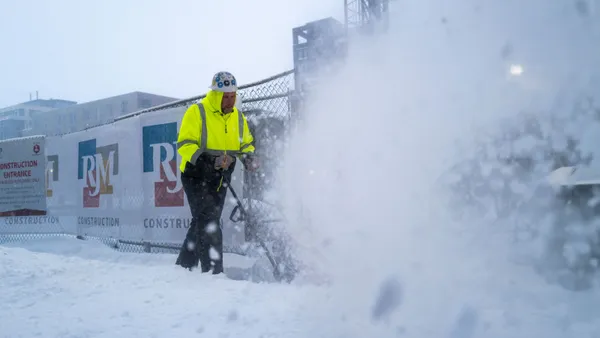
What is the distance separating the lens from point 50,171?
28.3 feet

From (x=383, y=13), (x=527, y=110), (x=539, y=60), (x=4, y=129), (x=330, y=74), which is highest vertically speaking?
(x=4, y=129)

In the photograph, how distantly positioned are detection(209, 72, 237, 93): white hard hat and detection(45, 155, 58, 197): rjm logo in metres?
5.69

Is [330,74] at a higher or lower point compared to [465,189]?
higher

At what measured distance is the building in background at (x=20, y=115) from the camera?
221 ft

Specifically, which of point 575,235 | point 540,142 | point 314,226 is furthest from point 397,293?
point 314,226

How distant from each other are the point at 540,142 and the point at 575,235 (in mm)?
715

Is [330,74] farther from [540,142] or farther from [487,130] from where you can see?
[540,142]

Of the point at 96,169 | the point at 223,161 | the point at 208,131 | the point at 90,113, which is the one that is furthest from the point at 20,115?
the point at 223,161

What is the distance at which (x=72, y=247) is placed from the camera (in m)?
7.01

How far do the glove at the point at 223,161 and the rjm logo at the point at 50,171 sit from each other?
18.5 feet

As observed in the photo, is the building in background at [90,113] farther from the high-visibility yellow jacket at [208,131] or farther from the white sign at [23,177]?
the high-visibility yellow jacket at [208,131]

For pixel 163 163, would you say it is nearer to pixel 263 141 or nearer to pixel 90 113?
pixel 263 141

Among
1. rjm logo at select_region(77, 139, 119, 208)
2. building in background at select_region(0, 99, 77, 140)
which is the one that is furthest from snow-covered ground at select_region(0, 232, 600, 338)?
building in background at select_region(0, 99, 77, 140)

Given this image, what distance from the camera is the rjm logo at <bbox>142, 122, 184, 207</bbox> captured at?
603cm
